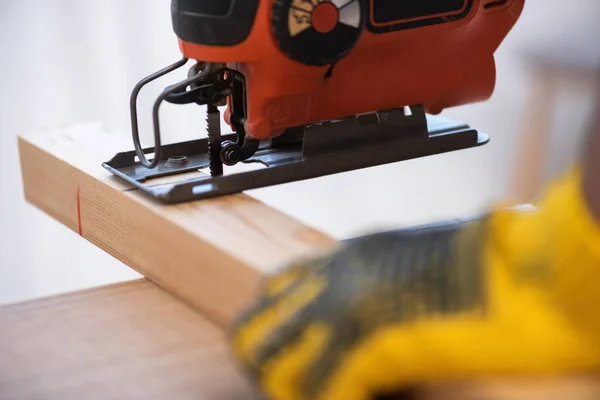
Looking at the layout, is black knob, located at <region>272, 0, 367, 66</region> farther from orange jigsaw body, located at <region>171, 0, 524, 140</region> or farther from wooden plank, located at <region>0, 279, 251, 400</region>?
wooden plank, located at <region>0, 279, 251, 400</region>

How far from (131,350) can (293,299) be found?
0.25 meters

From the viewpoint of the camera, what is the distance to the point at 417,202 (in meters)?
1.79

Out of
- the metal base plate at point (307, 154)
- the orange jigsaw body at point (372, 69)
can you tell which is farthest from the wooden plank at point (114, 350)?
the orange jigsaw body at point (372, 69)

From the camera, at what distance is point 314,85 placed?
112 centimetres

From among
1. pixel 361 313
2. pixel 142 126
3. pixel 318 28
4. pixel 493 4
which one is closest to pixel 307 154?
pixel 318 28

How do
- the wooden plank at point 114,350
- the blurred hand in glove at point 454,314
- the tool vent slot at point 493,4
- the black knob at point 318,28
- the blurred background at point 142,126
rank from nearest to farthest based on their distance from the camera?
the blurred hand in glove at point 454,314
the wooden plank at point 114,350
the black knob at point 318,28
the tool vent slot at point 493,4
the blurred background at point 142,126

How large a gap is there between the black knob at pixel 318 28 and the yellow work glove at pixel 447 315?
42cm

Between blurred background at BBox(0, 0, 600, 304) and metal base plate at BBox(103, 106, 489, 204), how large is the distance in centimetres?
34

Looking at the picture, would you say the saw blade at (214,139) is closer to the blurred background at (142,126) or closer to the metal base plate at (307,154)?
the metal base plate at (307,154)

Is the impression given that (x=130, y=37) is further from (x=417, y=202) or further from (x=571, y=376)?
(x=571, y=376)

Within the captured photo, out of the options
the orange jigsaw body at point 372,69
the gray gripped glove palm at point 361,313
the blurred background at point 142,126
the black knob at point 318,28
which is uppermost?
the black knob at point 318,28

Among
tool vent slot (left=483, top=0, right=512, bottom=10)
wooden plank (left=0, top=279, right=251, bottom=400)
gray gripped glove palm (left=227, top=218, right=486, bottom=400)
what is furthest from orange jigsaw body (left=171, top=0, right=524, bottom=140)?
gray gripped glove palm (left=227, top=218, right=486, bottom=400)

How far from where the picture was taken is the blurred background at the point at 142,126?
159 centimetres

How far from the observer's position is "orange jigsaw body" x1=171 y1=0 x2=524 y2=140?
1062 mm
